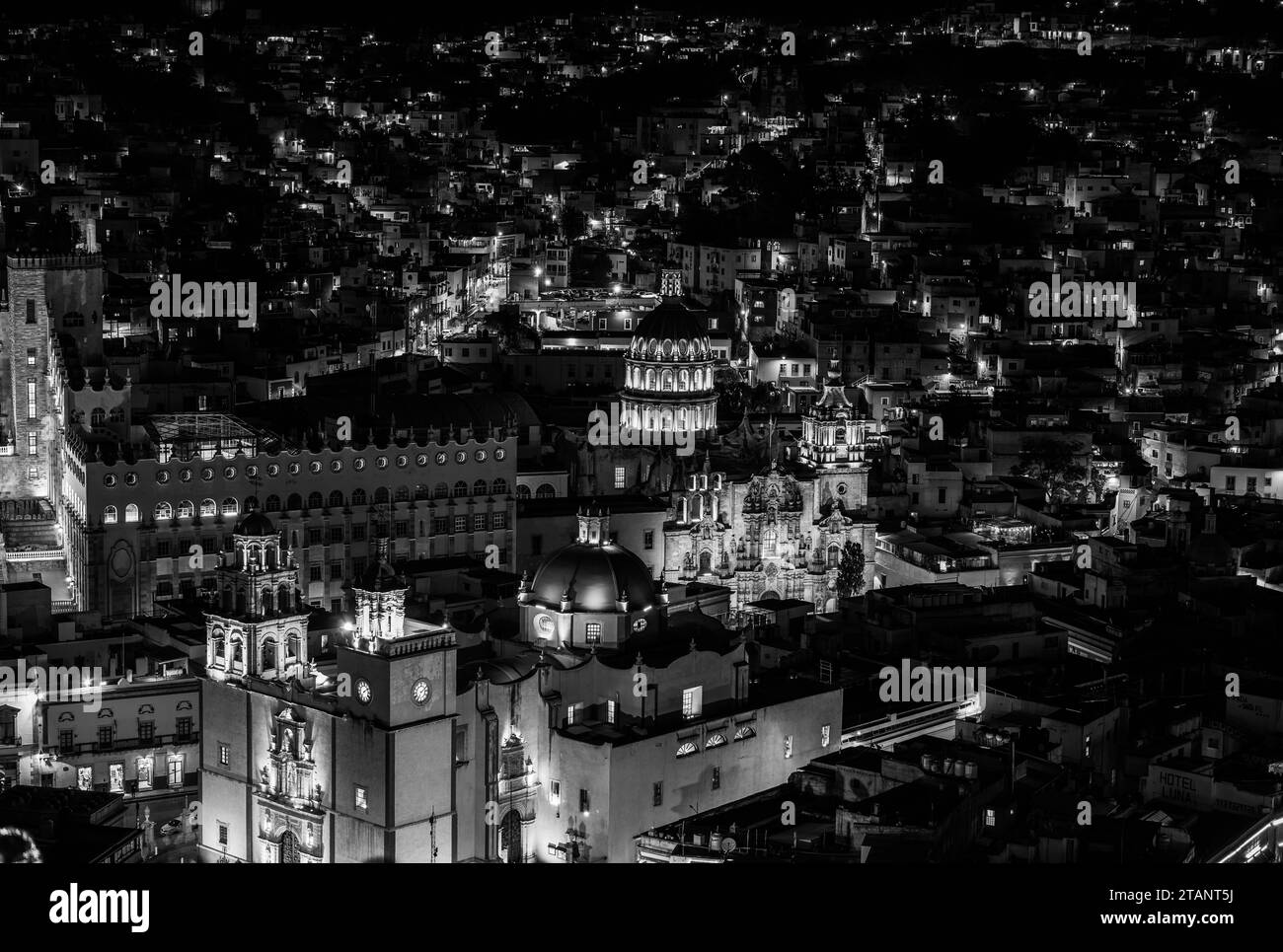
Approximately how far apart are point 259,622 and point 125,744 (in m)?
4.01

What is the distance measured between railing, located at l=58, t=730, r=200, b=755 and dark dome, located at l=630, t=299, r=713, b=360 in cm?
2607

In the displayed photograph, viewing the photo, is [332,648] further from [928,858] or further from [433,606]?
[928,858]

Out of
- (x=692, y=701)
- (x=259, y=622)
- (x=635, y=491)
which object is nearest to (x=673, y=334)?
(x=635, y=491)

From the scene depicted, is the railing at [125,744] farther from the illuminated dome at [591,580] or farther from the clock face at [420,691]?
the illuminated dome at [591,580]

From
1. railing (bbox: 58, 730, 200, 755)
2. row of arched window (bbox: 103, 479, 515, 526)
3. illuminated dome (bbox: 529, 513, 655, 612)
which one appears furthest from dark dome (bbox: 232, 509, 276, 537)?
row of arched window (bbox: 103, 479, 515, 526)

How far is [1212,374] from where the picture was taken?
81812 mm

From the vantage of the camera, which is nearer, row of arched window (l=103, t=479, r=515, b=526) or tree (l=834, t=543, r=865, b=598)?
row of arched window (l=103, t=479, r=515, b=526)

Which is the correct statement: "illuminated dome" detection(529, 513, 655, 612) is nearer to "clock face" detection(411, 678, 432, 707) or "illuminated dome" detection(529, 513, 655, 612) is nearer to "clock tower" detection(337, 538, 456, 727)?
"clock tower" detection(337, 538, 456, 727)

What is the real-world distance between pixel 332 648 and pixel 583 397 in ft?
96.0

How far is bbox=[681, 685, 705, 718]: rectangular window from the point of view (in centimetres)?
4509

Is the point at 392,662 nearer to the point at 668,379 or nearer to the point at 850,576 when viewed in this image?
the point at 850,576

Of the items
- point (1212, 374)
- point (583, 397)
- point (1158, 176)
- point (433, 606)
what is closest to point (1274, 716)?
point (433, 606)

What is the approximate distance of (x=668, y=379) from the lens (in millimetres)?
67562
